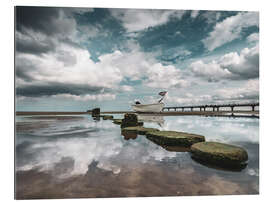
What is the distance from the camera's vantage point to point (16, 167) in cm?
473

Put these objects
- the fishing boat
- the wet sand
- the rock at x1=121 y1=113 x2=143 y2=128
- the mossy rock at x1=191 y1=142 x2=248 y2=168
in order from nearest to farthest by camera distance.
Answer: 1. the wet sand
2. the mossy rock at x1=191 y1=142 x2=248 y2=168
3. the rock at x1=121 y1=113 x2=143 y2=128
4. the fishing boat

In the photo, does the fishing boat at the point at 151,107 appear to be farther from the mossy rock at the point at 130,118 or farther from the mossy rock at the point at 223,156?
the mossy rock at the point at 223,156

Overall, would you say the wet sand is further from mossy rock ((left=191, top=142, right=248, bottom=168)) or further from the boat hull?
the boat hull

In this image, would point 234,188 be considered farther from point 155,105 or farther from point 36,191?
point 155,105

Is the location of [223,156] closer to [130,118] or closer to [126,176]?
[126,176]

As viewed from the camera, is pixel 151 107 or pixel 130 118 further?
pixel 151 107

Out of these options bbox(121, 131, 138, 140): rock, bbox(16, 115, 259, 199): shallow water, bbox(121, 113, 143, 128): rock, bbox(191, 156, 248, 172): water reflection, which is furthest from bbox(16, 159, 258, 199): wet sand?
bbox(121, 113, 143, 128): rock

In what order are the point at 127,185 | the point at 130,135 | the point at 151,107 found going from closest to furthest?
the point at 127,185, the point at 130,135, the point at 151,107

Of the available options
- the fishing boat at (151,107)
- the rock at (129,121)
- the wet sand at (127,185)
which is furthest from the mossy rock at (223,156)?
the fishing boat at (151,107)

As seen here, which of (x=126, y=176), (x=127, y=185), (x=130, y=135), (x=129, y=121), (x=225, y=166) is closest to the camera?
(x=127, y=185)

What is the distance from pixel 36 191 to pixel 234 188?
4.99 meters

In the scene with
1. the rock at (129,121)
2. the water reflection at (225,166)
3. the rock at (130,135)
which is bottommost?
the rock at (130,135)

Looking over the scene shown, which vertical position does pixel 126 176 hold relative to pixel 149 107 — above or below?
below

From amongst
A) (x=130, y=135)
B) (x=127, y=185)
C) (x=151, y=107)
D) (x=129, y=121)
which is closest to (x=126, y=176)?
(x=127, y=185)
